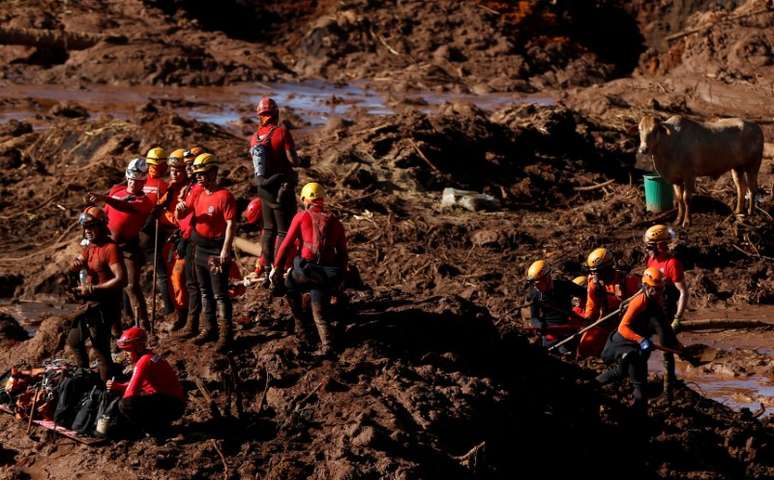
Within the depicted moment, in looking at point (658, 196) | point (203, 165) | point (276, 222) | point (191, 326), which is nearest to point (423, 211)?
point (658, 196)

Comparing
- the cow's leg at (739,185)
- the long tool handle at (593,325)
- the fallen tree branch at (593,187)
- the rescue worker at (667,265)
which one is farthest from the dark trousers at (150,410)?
the cow's leg at (739,185)

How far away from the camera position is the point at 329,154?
19.6 metres

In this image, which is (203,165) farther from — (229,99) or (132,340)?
(229,99)

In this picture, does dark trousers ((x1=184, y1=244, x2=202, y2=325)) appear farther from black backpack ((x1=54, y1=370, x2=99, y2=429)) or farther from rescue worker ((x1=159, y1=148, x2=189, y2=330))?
black backpack ((x1=54, y1=370, x2=99, y2=429))

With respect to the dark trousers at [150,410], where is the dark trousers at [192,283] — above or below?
above

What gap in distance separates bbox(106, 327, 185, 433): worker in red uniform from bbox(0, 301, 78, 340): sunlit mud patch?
164 inches

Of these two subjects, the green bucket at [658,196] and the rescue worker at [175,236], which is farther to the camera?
the green bucket at [658,196]

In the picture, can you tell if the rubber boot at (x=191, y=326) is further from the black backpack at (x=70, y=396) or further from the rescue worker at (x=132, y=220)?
the black backpack at (x=70, y=396)

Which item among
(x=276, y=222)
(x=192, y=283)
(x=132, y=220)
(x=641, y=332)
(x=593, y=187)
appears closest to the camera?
(x=641, y=332)

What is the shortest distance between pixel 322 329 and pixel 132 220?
2501mm

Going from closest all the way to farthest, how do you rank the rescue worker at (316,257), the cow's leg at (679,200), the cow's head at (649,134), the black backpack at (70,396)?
1. the black backpack at (70,396)
2. the rescue worker at (316,257)
3. the cow's head at (649,134)
4. the cow's leg at (679,200)

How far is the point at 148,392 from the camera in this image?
392 inches

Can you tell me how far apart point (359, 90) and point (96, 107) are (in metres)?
6.13

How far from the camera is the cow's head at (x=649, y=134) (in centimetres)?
1794
